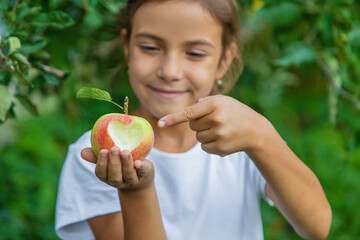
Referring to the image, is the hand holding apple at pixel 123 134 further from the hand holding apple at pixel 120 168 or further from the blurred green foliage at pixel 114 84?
the blurred green foliage at pixel 114 84

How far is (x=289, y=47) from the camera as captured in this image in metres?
1.92

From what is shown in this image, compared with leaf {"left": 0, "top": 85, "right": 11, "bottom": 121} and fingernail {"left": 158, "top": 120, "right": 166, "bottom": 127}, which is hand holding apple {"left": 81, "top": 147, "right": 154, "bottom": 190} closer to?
fingernail {"left": 158, "top": 120, "right": 166, "bottom": 127}

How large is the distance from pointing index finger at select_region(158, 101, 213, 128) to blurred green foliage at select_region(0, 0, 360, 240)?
48 centimetres

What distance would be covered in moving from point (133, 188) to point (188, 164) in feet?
1.52

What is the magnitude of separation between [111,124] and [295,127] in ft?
9.82

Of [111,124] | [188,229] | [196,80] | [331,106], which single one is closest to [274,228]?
[331,106]

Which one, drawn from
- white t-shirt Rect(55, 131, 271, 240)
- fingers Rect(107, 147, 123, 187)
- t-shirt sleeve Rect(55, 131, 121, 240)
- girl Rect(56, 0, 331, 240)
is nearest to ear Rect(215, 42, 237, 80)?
girl Rect(56, 0, 331, 240)

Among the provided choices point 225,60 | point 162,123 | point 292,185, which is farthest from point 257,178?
point 162,123

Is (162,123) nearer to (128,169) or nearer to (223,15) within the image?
(128,169)

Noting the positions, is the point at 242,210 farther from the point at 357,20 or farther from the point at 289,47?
the point at 357,20

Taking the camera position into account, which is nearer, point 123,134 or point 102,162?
point 102,162

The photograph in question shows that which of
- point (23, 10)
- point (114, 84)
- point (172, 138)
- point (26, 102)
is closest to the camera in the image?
point (23, 10)

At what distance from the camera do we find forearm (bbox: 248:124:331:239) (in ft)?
3.93

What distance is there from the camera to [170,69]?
A: 4.70 feet
